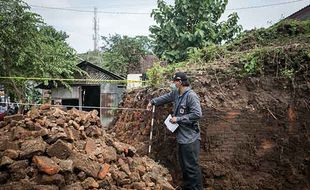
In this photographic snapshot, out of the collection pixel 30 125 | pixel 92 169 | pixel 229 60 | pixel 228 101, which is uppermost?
pixel 229 60

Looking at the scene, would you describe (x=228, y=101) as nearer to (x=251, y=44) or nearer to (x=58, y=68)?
(x=251, y=44)

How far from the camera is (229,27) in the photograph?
582 inches

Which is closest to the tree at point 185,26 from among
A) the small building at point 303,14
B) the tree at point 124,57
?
the small building at point 303,14

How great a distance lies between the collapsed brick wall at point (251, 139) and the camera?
5.39 m

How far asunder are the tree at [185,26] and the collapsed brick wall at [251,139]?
8681 mm

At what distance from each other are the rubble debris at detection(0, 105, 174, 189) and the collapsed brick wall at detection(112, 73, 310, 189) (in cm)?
72

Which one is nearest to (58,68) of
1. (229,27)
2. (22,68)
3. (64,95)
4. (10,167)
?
(22,68)

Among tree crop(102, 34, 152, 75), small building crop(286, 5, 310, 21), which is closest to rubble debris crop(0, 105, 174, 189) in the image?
small building crop(286, 5, 310, 21)

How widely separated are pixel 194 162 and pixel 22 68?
9.00 metres

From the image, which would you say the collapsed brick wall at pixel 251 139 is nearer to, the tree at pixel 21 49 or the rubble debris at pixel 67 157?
the rubble debris at pixel 67 157

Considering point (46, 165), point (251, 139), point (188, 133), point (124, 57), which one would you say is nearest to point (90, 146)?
point (46, 165)

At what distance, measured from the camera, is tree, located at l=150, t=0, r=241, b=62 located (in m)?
14.4

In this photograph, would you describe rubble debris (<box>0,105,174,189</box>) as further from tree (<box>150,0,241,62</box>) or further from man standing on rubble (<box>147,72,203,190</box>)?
tree (<box>150,0,241,62</box>)

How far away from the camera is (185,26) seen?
1491 cm
